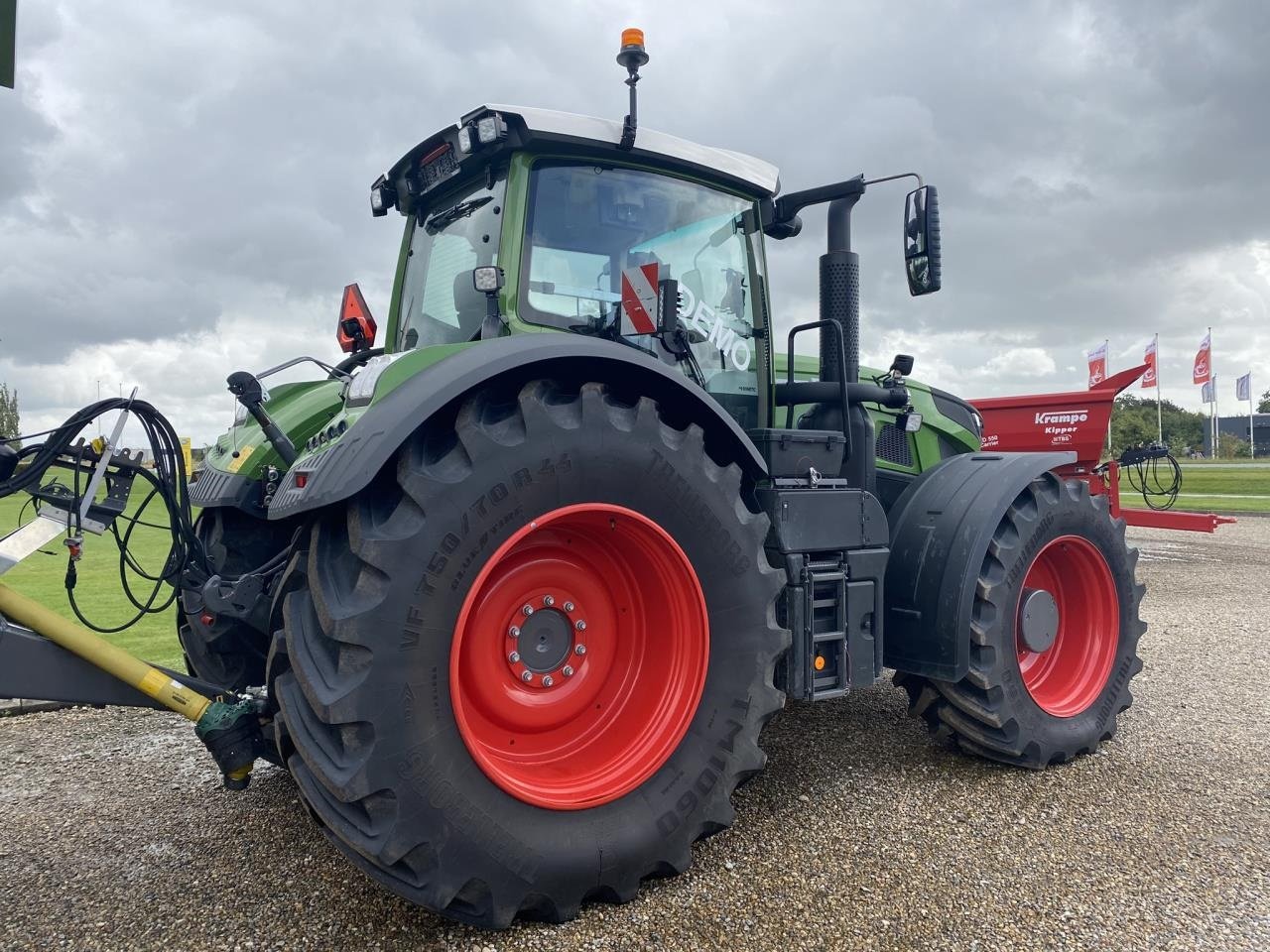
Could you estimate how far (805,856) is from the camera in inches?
113

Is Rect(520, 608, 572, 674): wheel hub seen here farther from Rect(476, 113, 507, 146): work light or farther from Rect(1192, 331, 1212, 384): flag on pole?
Rect(1192, 331, 1212, 384): flag on pole

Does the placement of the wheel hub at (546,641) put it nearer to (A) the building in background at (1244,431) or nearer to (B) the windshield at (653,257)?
(B) the windshield at (653,257)

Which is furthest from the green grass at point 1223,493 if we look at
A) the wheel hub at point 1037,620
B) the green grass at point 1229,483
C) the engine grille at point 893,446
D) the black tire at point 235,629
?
the black tire at point 235,629

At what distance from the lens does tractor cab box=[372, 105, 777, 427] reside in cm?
308

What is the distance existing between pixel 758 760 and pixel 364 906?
1269 mm

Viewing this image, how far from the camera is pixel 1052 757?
3678 mm

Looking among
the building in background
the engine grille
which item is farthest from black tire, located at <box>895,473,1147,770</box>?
the building in background

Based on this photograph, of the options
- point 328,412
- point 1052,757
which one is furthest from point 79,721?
point 1052,757

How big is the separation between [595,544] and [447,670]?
2.30 feet

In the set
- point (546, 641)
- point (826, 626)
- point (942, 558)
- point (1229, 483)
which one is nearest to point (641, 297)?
point (546, 641)

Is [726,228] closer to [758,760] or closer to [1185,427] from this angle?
[758,760]

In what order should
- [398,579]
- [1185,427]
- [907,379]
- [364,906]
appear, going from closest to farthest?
[398,579] < [364,906] < [907,379] < [1185,427]

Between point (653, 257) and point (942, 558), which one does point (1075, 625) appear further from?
point (653, 257)

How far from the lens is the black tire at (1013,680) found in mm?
3504
